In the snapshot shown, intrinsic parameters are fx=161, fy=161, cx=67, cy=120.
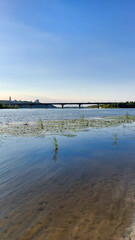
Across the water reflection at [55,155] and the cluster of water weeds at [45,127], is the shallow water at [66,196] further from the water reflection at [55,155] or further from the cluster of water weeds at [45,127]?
the cluster of water weeds at [45,127]

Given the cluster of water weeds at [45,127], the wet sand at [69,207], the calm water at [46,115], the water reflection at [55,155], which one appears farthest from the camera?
the calm water at [46,115]

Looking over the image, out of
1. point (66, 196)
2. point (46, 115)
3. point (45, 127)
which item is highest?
point (46, 115)

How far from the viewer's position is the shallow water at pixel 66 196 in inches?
155

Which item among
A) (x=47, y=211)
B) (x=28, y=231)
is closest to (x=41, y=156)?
(x=47, y=211)

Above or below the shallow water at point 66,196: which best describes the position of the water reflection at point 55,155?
above

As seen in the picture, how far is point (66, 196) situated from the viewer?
18.1ft

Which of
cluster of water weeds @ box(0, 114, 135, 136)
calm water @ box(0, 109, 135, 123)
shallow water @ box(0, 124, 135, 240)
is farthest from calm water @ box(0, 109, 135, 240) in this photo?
calm water @ box(0, 109, 135, 123)

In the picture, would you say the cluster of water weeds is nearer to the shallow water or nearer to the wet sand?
the shallow water

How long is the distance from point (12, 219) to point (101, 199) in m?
2.74

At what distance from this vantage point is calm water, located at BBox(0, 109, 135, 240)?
3.94 metres

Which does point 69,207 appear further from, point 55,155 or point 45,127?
point 45,127

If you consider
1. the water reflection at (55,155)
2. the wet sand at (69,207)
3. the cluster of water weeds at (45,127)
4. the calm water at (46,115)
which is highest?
the calm water at (46,115)

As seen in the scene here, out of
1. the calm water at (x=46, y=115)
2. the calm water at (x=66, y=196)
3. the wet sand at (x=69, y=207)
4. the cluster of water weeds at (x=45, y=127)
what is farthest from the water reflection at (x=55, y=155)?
the calm water at (x=46, y=115)

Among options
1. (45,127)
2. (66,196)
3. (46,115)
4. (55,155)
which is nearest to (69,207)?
(66,196)
